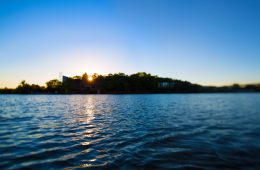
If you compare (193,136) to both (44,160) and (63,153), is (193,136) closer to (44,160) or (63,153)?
(63,153)

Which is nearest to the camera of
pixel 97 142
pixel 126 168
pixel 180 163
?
pixel 126 168

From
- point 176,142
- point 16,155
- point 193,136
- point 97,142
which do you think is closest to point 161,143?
point 176,142

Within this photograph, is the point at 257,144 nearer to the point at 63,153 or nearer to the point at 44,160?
the point at 63,153

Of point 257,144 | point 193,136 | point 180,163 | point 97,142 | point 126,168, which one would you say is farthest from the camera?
point 193,136

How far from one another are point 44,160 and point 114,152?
11.5 feet

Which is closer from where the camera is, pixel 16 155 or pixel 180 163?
pixel 180 163

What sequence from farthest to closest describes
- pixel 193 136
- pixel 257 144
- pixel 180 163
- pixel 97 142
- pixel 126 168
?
pixel 193 136 < pixel 97 142 < pixel 257 144 < pixel 180 163 < pixel 126 168

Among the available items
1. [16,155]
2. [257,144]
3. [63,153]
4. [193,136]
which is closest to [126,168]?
[63,153]

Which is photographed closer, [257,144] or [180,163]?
[180,163]

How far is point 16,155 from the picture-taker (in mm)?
9250

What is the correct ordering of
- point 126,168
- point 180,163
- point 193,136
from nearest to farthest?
point 126,168 → point 180,163 → point 193,136

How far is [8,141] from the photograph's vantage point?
39.3ft

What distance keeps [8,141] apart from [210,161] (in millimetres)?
12649

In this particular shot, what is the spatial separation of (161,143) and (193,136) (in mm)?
3303
